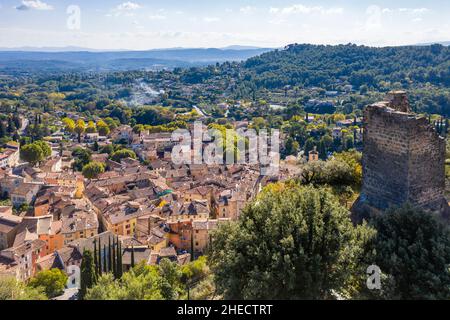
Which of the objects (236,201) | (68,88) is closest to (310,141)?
(236,201)

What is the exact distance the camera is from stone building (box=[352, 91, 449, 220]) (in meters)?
8.89

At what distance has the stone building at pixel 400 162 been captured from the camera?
8891mm

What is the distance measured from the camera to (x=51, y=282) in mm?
19672

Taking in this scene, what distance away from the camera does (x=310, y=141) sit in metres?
56.2

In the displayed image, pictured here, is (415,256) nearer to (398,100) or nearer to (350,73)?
(398,100)

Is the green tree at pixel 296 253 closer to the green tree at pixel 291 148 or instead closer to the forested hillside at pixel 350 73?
the green tree at pixel 291 148

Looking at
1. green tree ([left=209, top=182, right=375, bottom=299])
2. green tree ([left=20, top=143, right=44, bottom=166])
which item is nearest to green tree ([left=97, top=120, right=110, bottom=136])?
green tree ([left=20, top=143, right=44, bottom=166])

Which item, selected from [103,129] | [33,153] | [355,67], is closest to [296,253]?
[33,153]

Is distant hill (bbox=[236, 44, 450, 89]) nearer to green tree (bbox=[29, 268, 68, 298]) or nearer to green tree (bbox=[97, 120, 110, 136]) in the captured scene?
green tree (bbox=[97, 120, 110, 136])

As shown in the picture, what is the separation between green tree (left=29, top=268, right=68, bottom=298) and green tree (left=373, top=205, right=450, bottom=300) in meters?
16.2

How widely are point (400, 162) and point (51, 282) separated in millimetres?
16977

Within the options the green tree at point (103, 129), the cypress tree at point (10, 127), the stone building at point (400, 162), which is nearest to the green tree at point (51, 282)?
the stone building at point (400, 162)

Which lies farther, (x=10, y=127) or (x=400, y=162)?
(x=10, y=127)

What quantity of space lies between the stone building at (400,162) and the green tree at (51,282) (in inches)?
590
